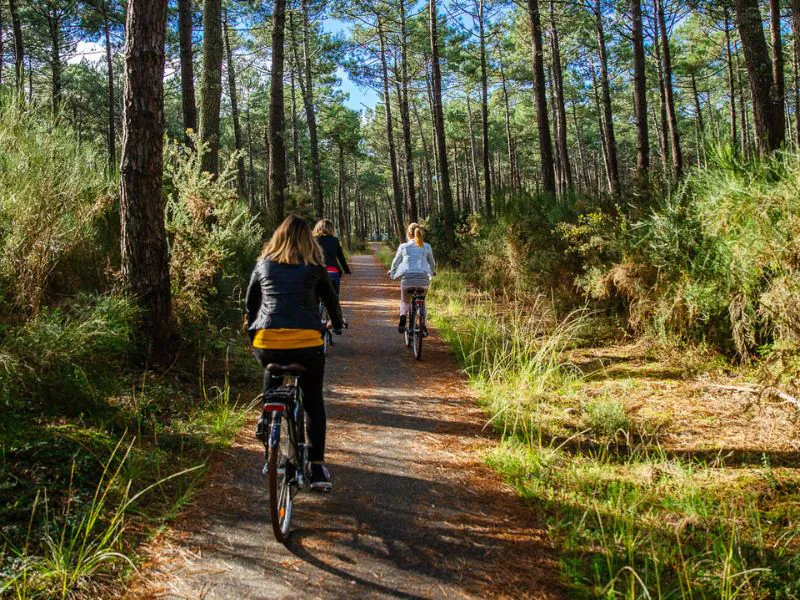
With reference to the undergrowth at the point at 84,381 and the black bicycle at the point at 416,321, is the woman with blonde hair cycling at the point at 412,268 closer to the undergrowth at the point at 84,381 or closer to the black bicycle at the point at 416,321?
the black bicycle at the point at 416,321

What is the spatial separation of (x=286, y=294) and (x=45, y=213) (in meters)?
2.91

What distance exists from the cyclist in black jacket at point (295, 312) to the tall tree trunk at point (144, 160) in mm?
2190

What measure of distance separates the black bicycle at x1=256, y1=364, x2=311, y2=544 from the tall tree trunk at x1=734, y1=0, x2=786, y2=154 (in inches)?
284

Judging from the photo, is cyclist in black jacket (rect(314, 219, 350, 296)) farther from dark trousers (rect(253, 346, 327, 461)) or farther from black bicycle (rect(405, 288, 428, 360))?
dark trousers (rect(253, 346, 327, 461))

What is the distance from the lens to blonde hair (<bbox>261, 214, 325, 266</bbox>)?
3.78m

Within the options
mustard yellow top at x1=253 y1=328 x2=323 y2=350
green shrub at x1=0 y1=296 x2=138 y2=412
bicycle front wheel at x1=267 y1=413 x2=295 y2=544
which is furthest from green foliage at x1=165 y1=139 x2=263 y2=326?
bicycle front wheel at x1=267 y1=413 x2=295 y2=544

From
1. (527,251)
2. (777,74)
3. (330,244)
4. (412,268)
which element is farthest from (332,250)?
(777,74)

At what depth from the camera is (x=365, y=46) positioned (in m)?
26.1

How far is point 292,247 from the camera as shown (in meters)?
3.80

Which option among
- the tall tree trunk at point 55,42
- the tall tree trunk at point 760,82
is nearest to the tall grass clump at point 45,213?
the tall tree trunk at point 760,82

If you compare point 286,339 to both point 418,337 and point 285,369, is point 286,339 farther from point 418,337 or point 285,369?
point 418,337

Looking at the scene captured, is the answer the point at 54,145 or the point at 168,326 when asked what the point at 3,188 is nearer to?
the point at 54,145

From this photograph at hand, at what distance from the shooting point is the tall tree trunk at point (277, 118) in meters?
14.5

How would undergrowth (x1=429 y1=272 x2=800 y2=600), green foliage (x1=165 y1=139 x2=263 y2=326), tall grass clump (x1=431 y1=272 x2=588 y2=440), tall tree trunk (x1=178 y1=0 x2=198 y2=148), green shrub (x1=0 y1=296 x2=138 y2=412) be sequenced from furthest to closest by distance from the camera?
tall tree trunk (x1=178 y1=0 x2=198 y2=148) → green foliage (x1=165 y1=139 x2=263 y2=326) → tall grass clump (x1=431 y1=272 x2=588 y2=440) → green shrub (x1=0 y1=296 x2=138 y2=412) → undergrowth (x1=429 y1=272 x2=800 y2=600)
